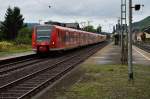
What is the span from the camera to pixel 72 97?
15156 millimetres

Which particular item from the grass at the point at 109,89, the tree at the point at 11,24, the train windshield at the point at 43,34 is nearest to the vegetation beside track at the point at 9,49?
the train windshield at the point at 43,34

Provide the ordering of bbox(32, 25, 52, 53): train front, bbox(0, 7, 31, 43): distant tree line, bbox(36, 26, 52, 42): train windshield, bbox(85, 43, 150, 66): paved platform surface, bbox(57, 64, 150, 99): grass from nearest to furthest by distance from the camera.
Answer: bbox(57, 64, 150, 99): grass, bbox(85, 43, 150, 66): paved platform surface, bbox(32, 25, 52, 53): train front, bbox(36, 26, 52, 42): train windshield, bbox(0, 7, 31, 43): distant tree line

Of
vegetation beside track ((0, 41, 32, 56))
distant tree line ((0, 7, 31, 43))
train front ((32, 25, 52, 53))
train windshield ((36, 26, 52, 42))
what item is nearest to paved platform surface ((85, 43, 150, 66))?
train front ((32, 25, 52, 53))

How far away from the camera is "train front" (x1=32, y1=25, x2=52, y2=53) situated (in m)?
41.0

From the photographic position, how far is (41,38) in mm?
41531

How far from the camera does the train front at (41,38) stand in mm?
40969

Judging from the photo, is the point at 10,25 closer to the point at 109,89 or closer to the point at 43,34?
the point at 43,34

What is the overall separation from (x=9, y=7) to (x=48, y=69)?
123251mm

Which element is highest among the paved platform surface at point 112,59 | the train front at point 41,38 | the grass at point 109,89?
the train front at point 41,38

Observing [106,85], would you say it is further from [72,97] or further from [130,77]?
[72,97]

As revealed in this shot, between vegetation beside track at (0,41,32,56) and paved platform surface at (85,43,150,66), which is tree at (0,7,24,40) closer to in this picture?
vegetation beside track at (0,41,32,56)

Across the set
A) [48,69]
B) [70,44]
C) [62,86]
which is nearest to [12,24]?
[70,44]

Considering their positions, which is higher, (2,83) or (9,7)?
(9,7)

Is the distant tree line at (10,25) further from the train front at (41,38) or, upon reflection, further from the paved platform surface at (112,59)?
the train front at (41,38)
